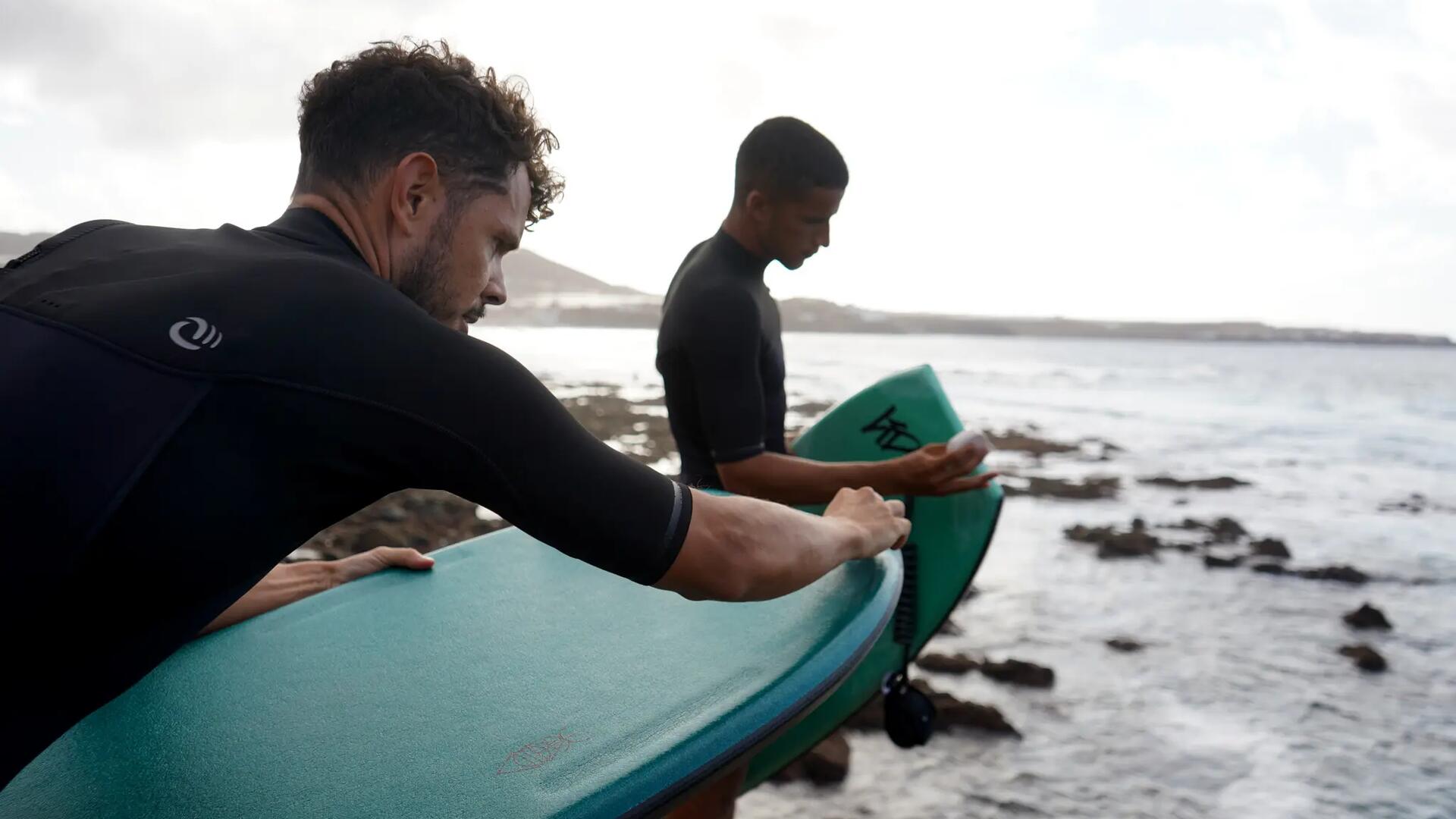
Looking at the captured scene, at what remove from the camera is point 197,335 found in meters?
1.08

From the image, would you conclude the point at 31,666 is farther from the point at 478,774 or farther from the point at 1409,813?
the point at 1409,813

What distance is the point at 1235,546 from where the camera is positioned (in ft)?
30.6

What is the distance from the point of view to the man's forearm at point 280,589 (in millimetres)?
2320

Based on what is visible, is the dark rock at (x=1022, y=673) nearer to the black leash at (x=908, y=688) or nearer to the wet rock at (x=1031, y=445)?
the black leash at (x=908, y=688)

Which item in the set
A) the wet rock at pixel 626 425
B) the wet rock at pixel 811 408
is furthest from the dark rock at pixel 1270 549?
the wet rock at pixel 811 408

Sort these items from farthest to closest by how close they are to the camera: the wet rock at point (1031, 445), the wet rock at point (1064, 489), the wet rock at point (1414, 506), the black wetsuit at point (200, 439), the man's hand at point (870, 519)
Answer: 1. the wet rock at point (1031, 445)
2. the wet rock at point (1414, 506)
3. the wet rock at point (1064, 489)
4. the man's hand at point (870, 519)
5. the black wetsuit at point (200, 439)

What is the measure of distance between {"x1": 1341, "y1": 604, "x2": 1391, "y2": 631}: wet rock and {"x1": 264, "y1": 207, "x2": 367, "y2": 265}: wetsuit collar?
7558mm

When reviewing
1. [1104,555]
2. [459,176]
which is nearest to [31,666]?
[459,176]

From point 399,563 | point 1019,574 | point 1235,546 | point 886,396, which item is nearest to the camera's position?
point 399,563

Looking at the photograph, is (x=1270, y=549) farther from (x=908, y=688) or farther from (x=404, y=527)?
(x=404, y=527)

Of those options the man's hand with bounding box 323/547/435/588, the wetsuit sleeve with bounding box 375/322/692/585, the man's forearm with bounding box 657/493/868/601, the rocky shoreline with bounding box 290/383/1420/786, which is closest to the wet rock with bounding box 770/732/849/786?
the rocky shoreline with bounding box 290/383/1420/786

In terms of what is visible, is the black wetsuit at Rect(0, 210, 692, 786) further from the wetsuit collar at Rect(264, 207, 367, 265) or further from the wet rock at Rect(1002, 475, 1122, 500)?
the wet rock at Rect(1002, 475, 1122, 500)

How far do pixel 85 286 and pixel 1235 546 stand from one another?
33.6 feet

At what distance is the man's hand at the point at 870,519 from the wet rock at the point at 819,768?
6.66 ft
